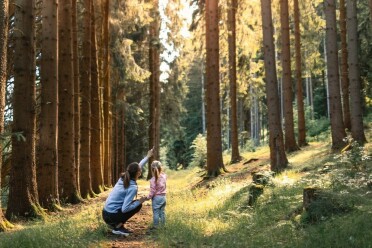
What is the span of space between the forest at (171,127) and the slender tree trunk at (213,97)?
0.14 feet

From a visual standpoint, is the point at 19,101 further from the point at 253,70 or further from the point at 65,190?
the point at 253,70

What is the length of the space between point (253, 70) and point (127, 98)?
9.69 m

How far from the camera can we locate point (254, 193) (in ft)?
32.3

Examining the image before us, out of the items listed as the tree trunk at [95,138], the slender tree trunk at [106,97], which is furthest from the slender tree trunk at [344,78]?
the tree trunk at [95,138]

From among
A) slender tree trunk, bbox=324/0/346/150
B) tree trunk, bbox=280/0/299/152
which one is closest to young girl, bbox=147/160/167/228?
slender tree trunk, bbox=324/0/346/150

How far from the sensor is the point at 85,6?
16.6 meters

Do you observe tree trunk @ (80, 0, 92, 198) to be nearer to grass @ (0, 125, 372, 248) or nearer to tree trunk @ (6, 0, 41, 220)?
grass @ (0, 125, 372, 248)

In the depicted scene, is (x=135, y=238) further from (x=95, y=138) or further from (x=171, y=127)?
(x=171, y=127)

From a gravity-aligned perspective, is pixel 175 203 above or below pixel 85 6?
below

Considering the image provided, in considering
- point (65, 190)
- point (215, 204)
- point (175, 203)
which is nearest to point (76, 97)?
point (65, 190)

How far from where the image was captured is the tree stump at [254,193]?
9.68m

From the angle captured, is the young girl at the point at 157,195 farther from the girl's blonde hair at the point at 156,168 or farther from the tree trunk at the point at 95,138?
the tree trunk at the point at 95,138

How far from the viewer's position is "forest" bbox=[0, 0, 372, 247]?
7.25 m

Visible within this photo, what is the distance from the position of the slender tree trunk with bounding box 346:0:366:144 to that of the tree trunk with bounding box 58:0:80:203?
9.19 meters
